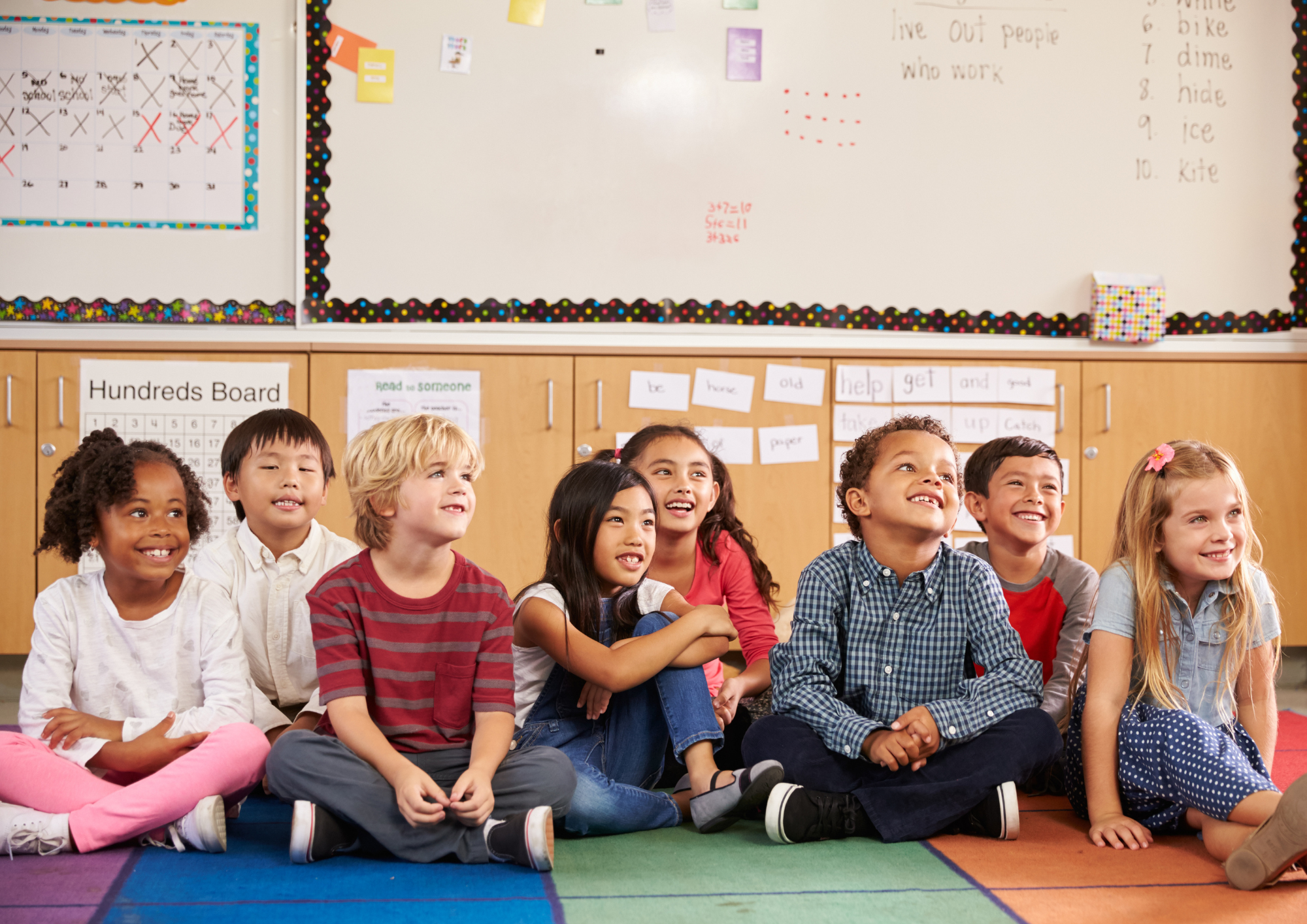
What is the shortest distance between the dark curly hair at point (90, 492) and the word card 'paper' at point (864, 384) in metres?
1.76

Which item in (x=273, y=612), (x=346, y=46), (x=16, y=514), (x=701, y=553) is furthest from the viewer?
(x=346, y=46)

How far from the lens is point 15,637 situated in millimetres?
2736

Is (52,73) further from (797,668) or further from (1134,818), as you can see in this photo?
(1134,818)

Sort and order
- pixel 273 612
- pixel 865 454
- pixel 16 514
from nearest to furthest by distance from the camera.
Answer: pixel 865 454 < pixel 273 612 < pixel 16 514

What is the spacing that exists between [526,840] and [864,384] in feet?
6.13

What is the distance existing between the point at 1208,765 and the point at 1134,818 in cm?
21

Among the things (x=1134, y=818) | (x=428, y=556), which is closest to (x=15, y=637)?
(x=428, y=556)

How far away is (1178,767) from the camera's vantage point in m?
1.48

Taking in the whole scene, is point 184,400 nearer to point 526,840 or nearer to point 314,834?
point 314,834

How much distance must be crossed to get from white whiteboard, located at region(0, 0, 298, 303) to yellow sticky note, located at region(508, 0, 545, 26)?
59cm

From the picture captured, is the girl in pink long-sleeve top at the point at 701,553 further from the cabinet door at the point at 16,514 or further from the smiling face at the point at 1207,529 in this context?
the cabinet door at the point at 16,514

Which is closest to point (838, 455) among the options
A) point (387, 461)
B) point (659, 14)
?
point (659, 14)

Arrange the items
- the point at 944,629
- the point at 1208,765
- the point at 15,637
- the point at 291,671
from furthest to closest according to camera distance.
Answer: the point at 15,637 → the point at 291,671 → the point at 944,629 → the point at 1208,765

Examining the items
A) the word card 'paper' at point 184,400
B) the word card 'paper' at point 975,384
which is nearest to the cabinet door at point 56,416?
the word card 'paper' at point 184,400
